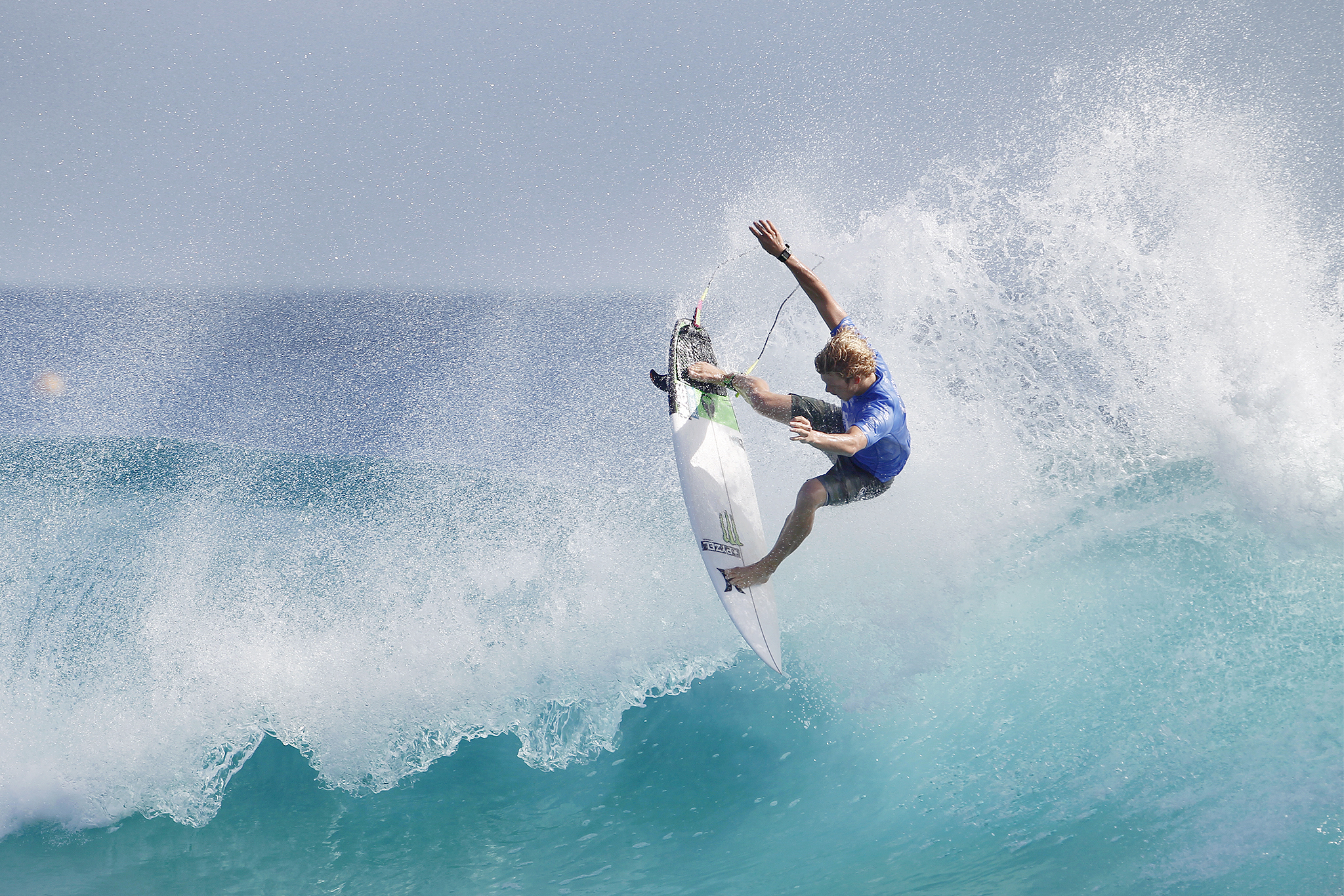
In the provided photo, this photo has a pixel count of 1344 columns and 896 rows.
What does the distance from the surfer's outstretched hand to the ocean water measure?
2679 mm

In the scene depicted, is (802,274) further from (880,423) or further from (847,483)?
(847,483)

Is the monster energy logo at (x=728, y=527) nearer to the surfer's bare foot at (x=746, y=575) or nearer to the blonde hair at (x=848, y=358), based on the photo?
the surfer's bare foot at (x=746, y=575)

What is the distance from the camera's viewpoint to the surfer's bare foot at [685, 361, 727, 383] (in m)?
5.04

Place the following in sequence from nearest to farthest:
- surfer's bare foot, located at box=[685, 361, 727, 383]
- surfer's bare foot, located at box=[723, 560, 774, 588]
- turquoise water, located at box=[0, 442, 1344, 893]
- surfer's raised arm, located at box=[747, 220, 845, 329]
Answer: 1. turquoise water, located at box=[0, 442, 1344, 893]
2. surfer's raised arm, located at box=[747, 220, 845, 329]
3. surfer's bare foot, located at box=[723, 560, 774, 588]
4. surfer's bare foot, located at box=[685, 361, 727, 383]

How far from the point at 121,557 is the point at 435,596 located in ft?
10.2

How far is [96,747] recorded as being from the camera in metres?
5.29

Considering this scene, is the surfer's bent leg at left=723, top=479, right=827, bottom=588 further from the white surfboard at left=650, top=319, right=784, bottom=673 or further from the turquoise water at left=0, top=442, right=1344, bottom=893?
the turquoise water at left=0, top=442, right=1344, bottom=893

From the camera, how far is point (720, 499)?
4887 millimetres

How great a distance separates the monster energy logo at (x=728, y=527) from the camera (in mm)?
4855

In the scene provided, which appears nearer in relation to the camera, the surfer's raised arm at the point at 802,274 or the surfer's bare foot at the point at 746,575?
the surfer's raised arm at the point at 802,274

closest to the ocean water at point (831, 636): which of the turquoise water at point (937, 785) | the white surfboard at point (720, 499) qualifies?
the turquoise water at point (937, 785)

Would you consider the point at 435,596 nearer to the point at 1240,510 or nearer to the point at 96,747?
the point at 96,747

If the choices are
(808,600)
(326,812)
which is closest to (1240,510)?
(808,600)

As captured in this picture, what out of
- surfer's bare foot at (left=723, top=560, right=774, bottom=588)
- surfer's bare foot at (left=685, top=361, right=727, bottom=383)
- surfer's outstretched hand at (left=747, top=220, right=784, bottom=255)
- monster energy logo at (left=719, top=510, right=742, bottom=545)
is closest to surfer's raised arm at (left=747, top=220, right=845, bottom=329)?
surfer's outstretched hand at (left=747, top=220, right=784, bottom=255)
